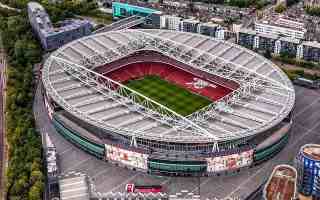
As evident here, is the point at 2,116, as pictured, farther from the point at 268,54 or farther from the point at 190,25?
the point at 268,54

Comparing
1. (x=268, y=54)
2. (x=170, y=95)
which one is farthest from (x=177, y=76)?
(x=268, y=54)

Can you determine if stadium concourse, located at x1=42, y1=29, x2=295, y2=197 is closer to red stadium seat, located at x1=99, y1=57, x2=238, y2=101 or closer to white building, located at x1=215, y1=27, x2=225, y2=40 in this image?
red stadium seat, located at x1=99, y1=57, x2=238, y2=101

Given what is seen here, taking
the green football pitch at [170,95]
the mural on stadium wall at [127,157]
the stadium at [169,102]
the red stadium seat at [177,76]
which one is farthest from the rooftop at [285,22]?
the mural on stadium wall at [127,157]

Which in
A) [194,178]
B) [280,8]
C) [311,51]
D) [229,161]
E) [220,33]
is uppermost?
[280,8]

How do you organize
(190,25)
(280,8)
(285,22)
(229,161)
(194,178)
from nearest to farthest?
1. (229,161)
2. (194,178)
3. (285,22)
4. (190,25)
5. (280,8)

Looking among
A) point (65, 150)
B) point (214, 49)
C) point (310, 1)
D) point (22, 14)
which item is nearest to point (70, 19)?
point (22, 14)

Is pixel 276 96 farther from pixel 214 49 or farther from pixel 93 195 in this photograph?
pixel 93 195
